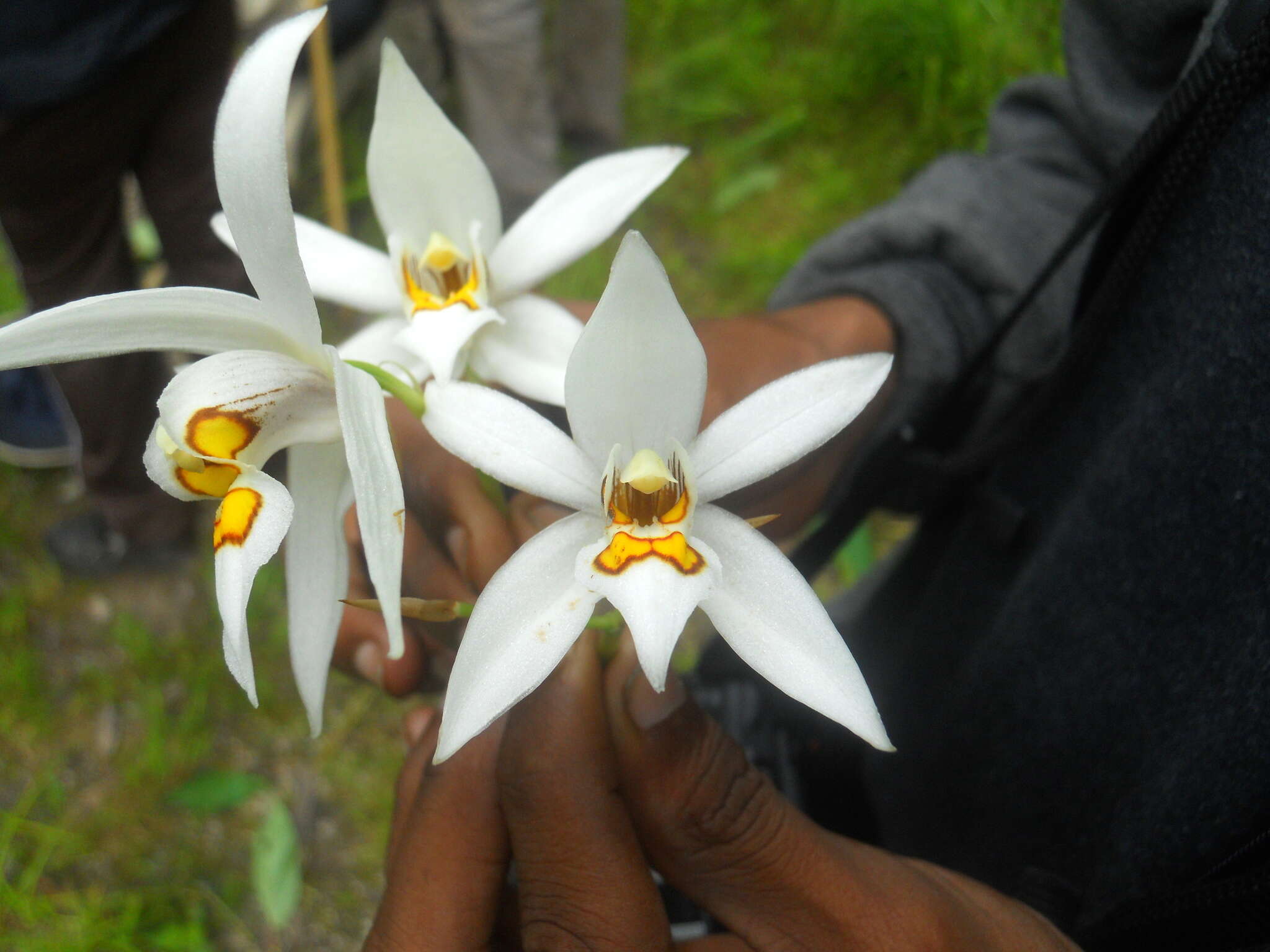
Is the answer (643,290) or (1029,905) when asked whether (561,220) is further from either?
(1029,905)

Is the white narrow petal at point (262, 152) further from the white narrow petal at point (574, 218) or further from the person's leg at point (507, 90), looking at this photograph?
the person's leg at point (507, 90)

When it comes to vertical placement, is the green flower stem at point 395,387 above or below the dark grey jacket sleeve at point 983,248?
above

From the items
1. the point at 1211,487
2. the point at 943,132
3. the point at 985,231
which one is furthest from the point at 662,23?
the point at 1211,487

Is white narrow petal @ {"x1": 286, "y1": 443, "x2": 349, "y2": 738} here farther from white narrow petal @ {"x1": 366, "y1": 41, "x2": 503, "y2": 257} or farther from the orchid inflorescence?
white narrow petal @ {"x1": 366, "y1": 41, "x2": 503, "y2": 257}

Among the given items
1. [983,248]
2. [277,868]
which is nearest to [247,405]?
[983,248]

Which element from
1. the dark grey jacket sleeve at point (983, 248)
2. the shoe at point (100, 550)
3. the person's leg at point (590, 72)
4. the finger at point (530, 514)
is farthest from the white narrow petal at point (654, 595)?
the person's leg at point (590, 72)

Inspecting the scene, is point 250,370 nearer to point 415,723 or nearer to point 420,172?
point 420,172
